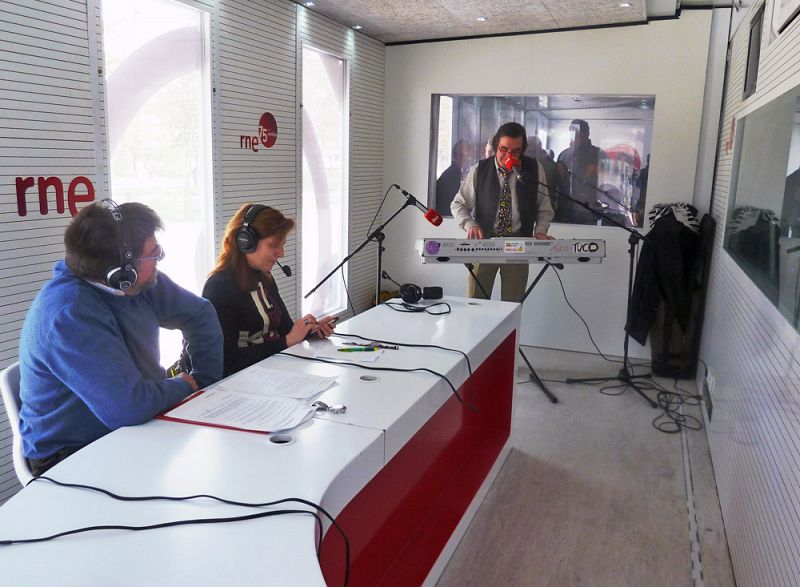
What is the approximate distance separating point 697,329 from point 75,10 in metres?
3.95

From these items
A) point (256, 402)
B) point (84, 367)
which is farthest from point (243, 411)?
point (84, 367)

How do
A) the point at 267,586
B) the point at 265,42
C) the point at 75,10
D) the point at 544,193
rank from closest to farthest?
the point at 267,586, the point at 75,10, the point at 265,42, the point at 544,193

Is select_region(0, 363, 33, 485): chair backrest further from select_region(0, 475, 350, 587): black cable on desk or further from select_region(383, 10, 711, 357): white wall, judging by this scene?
select_region(383, 10, 711, 357): white wall

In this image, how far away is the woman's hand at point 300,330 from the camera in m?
2.39

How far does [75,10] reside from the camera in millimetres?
2785

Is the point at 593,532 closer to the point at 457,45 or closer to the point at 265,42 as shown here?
the point at 265,42

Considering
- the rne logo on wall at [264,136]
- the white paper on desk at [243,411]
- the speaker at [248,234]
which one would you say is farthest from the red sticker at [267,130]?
the white paper on desk at [243,411]

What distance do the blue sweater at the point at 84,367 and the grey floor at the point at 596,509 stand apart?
50.0 inches

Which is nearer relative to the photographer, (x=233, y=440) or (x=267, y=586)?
(x=267, y=586)

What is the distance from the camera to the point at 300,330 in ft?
7.92

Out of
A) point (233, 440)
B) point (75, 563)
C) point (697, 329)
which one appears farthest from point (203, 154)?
point (697, 329)

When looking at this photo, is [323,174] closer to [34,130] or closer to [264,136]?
[264,136]

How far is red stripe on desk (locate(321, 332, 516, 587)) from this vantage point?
2.02 meters

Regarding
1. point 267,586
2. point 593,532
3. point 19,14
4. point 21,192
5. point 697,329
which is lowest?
point 593,532
